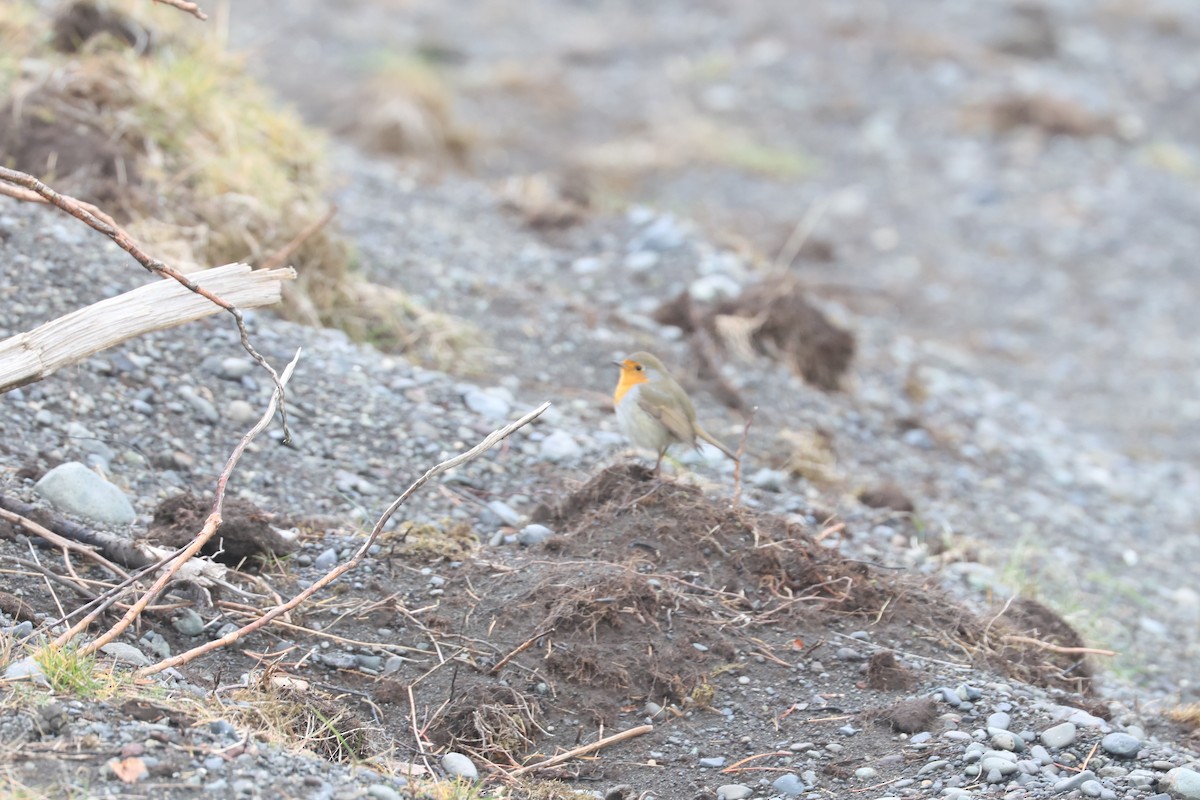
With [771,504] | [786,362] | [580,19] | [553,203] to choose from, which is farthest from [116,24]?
[580,19]

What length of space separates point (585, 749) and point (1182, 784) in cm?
147

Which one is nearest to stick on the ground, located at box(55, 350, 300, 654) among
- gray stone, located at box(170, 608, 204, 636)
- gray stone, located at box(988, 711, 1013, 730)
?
gray stone, located at box(170, 608, 204, 636)

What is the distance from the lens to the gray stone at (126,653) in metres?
3.26

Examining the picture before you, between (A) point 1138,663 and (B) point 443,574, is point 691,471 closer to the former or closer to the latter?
(B) point 443,574

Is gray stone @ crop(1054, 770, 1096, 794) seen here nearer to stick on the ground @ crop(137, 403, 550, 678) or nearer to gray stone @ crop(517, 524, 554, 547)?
stick on the ground @ crop(137, 403, 550, 678)

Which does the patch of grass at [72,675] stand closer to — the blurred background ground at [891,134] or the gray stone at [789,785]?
the gray stone at [789,785]

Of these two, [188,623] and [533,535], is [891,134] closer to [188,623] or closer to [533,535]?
[533,535]

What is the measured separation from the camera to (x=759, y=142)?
38.8 feet

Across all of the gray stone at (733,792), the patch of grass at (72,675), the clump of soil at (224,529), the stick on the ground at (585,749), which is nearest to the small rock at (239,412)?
the clump of soil at (224,529)

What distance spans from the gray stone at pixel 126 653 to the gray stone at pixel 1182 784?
2.53 meters

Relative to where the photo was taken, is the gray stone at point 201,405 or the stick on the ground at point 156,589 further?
the gray stone at point 201,405

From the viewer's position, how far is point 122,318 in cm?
358

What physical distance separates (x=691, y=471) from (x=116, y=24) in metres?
3.99

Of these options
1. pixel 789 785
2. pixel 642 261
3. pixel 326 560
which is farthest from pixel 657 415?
pixel 642 261
